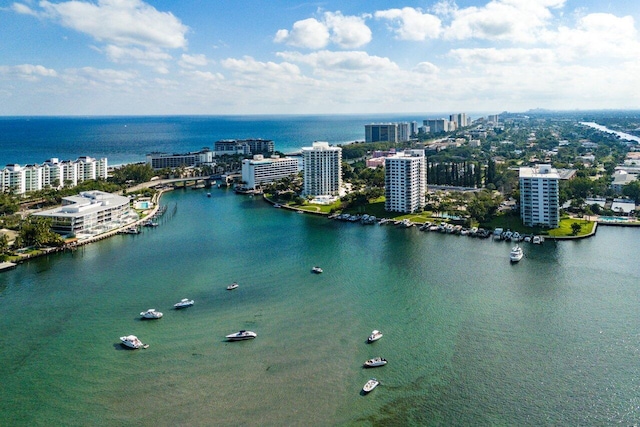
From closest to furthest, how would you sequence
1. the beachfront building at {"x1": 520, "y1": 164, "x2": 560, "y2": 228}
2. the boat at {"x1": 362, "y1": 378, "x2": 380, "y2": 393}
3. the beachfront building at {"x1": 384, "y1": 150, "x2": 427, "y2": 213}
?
the boat at {"x1": 362, "y1": 378, "x2": 380, "y2": 393}, the beachfront building at {"x1": 520, "y1": 164, "x2": 560, "y2": 228}, the beachfront building at {"x1": 384, "y1": 150, "x2": 427, "y2": 213}

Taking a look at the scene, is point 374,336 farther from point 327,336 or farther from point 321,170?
point 321,170

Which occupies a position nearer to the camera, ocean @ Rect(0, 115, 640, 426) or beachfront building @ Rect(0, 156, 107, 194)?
ocean @ Rect(0, 115, 640, 426)

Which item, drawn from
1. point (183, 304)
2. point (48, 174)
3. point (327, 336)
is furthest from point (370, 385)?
point (48, 174)

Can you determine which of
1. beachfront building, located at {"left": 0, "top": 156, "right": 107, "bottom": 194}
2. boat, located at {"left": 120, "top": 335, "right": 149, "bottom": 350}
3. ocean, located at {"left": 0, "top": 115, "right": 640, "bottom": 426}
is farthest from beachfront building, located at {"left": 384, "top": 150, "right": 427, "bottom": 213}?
beachfront building, located at {"left": 0, "top": 156, "right": 107, "bottom": 194}

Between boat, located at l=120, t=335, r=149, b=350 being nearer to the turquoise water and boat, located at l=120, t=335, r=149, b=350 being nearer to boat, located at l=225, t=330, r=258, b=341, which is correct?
the turquoise water

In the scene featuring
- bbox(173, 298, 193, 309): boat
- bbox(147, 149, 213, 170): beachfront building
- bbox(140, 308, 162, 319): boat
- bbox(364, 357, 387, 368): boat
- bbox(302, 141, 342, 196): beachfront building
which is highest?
bbox(147, 149, 213, 170): beachfront building

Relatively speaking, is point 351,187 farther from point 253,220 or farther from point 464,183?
point 253,220
